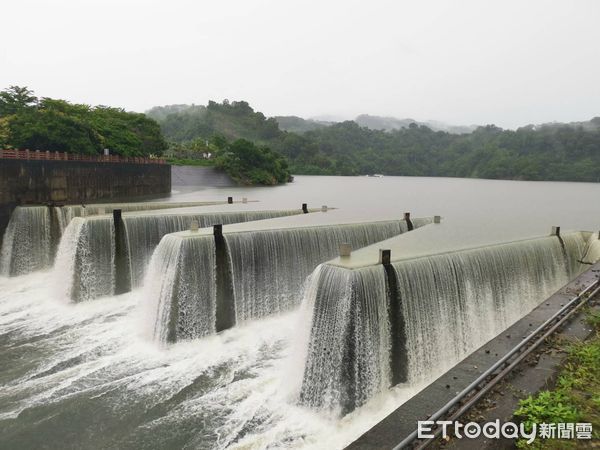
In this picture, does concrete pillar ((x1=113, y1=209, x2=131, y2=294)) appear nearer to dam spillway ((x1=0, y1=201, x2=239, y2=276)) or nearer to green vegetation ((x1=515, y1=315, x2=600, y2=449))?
dam spillway ((x1=0, y1=201, x2=239, y2=276))

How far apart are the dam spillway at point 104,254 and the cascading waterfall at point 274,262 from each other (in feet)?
10.9

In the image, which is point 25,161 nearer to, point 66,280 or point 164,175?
point 66,280

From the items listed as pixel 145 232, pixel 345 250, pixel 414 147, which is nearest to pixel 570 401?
pixel 345 250

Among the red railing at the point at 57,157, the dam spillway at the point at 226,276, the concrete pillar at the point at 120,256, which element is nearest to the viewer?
the dam spillway at the point at 226,276

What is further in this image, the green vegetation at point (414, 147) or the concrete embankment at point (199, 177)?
the green vegetation at point (414, 147)

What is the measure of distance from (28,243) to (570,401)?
21.7 m

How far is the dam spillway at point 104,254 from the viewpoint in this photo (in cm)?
1570

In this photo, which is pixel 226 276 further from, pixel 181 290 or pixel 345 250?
pixel 345 250

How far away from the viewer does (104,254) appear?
16172 mm

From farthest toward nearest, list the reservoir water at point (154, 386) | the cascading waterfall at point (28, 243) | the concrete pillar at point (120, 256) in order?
the cascading waterfall at point (28, 243) < the concrete pillar at point (120, 256) < the reservoir water at point (154, 386)

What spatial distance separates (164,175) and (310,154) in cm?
9308

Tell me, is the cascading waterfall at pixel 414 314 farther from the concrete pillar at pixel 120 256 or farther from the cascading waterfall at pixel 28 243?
the cascading waterfall at pixel 28 243

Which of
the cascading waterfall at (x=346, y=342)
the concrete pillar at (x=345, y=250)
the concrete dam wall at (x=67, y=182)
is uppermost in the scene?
the concrete dam wall at (x=67, y=182)

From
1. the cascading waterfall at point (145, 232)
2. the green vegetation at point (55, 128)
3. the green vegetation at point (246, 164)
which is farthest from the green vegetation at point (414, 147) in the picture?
the cascading waterfall at point (145, 232)
